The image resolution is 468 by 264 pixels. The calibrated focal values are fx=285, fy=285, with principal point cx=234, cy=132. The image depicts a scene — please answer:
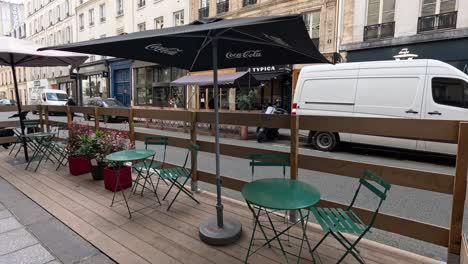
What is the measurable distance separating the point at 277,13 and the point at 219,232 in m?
14.3

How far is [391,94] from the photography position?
743 cm

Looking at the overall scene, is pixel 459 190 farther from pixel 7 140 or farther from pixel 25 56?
pixel 7 140

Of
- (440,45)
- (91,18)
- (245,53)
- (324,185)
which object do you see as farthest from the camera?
(91,18)

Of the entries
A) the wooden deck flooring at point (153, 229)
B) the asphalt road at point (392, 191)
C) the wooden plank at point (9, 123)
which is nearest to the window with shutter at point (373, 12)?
the asphalt road at point (392, 191)

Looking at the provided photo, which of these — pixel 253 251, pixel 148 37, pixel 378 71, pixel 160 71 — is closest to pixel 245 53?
pixel 148 37

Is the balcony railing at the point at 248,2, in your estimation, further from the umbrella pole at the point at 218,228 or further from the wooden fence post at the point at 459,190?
the wooden fence post at the point at 459,190

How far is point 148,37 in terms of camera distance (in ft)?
7.32

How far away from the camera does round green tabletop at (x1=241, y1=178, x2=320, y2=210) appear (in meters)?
2.25

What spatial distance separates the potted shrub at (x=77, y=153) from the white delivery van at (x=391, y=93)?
6.31 meters

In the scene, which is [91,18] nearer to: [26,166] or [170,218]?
[26,166]

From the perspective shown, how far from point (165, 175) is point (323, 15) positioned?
12843mm

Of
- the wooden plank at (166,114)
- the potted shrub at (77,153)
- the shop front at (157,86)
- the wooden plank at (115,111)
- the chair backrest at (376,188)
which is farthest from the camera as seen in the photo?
the shop front at (157,86)

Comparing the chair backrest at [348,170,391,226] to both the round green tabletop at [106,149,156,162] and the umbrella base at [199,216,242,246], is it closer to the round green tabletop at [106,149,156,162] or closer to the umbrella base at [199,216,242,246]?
the umbrella base at [199,216,242,246]

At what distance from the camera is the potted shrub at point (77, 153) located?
5.03m
